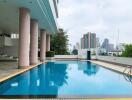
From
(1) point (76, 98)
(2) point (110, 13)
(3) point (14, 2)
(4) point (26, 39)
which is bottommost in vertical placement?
(1) point (76, 98)

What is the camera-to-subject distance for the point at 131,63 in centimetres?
1925

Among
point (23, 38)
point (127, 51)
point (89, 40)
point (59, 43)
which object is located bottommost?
point (127, 51)

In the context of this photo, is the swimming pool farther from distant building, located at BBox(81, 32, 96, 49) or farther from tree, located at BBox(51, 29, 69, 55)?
distant building, located at BBox(81, 32, 96, 49)

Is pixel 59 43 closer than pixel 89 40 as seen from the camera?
Yes

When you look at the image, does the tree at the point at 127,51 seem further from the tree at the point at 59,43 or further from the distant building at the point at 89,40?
the distant building at the point at 89,40

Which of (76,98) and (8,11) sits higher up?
(8,11)

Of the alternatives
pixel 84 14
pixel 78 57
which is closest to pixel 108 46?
pixel 78 57

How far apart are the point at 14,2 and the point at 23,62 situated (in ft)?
13.5

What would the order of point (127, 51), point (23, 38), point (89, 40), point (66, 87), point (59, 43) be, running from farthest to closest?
point (89, 40), point (59, 43), point (127, 51), point (23, 38), point (66, 87)

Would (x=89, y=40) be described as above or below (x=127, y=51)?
above

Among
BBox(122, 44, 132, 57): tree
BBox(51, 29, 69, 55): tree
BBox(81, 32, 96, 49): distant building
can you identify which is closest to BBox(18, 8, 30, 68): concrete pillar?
BBox(122, 44, 132, 57): tree

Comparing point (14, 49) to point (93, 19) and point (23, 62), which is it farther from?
point (23, 62)

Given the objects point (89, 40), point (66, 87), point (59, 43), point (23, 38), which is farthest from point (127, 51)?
A: point (89, 40)

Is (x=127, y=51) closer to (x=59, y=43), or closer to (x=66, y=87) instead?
(x=59, y=43)
